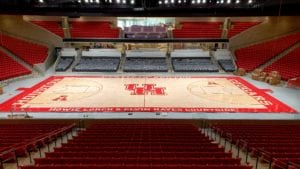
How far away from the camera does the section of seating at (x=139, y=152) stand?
4.74m

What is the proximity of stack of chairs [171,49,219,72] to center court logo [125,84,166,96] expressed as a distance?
5506mm

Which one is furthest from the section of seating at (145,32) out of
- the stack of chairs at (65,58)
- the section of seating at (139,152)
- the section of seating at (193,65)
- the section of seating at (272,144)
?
the section of seating at (272,144)

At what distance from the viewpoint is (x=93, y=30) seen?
84.8 ft

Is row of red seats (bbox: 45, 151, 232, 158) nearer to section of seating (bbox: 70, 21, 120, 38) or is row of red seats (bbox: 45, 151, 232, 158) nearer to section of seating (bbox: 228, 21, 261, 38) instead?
section of seating (bbox: 70, 21, 120, 38)

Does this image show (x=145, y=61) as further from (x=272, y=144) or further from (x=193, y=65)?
(x=272, y=144)

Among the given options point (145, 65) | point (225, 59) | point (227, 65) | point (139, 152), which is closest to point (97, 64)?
point (145, 65)

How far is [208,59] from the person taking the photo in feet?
77.2

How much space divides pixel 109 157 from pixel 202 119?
6.10m

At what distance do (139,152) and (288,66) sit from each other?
16.1 meters

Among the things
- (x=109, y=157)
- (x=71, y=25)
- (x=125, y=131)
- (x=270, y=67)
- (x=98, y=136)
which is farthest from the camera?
(x=71, y=25)

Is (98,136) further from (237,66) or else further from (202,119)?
(237,66)

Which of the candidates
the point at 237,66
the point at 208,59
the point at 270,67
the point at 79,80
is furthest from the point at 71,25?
the point at 270,67

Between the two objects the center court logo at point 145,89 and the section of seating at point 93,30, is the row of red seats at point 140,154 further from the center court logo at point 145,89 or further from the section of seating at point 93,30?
the section of seating at point 93,30

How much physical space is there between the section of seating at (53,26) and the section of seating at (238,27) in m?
15.5
